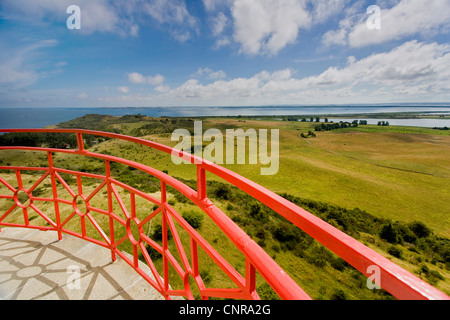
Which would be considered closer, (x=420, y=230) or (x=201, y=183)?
(x=201, y=183)

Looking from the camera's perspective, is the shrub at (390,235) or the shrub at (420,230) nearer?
the shrub at (390,235)

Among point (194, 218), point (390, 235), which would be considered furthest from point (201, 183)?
point (390, 235)

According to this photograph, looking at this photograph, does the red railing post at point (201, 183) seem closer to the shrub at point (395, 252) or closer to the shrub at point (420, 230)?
the shrub at point (395, 252)

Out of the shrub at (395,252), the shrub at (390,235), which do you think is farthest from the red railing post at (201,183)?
the shrub at (390,235)

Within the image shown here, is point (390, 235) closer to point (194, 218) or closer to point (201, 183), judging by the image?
point (194, 218)

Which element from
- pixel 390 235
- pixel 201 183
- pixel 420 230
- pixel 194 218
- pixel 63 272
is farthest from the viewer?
pixel 420 230
